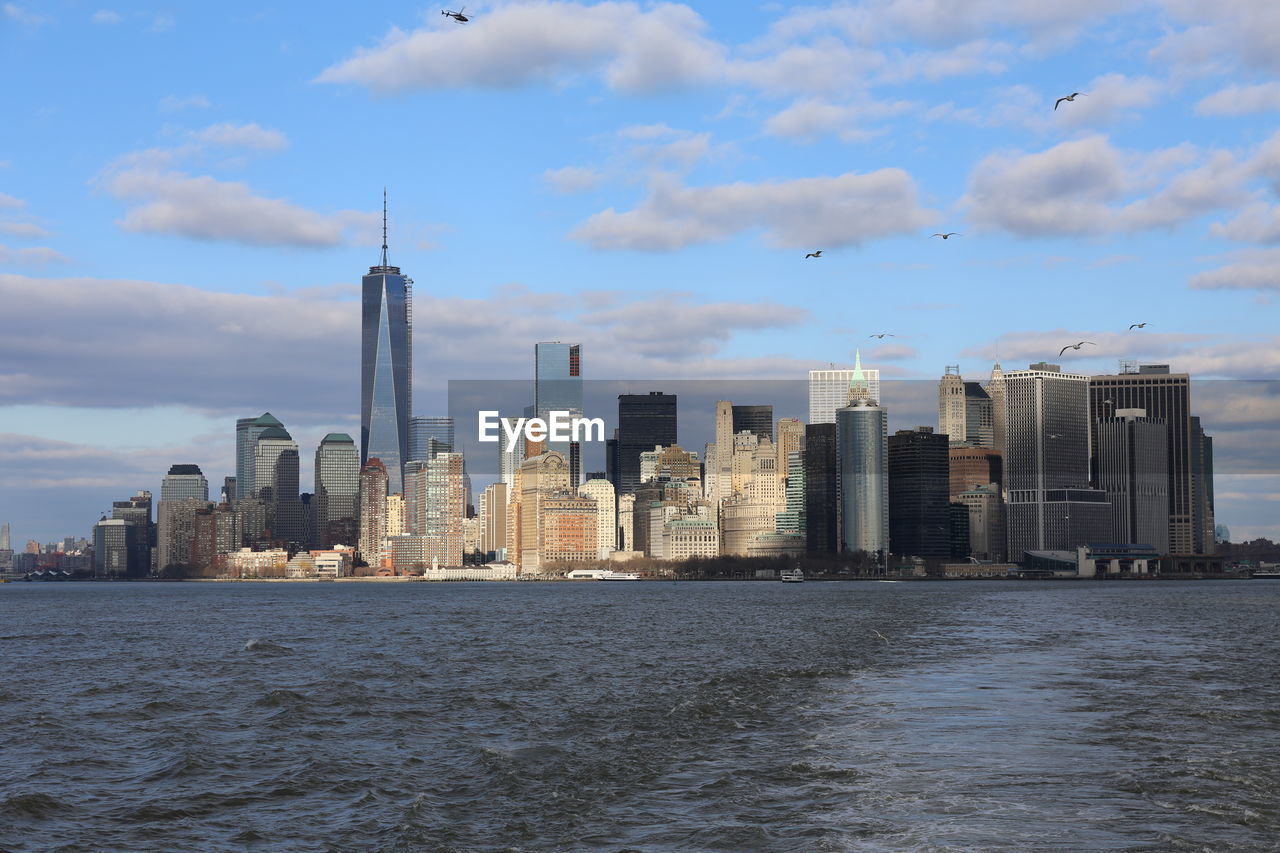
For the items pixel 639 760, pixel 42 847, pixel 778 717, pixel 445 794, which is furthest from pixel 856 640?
pixel 42 847

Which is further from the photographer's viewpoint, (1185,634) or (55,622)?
(55,622)

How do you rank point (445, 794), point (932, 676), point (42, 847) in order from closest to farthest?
1. point (42, 847)
2. point (445, 794)
3. point (932, 676)

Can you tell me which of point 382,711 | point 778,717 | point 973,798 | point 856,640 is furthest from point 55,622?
point 973,798

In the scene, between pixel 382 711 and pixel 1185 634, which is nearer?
pixel 382 711

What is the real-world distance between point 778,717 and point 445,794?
1777 centimetres

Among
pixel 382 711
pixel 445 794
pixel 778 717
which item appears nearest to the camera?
pixel 445 794

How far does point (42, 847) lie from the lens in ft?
94.6

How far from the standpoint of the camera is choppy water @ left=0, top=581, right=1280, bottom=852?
1161 inches

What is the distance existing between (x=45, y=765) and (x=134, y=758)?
8.54 feet

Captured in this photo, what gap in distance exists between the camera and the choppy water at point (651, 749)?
96.7 feet

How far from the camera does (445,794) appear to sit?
1334 inches

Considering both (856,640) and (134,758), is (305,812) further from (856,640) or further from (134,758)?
(856,640)

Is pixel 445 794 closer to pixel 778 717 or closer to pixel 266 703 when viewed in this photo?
pixel 778 717

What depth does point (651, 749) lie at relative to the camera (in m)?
40.8
